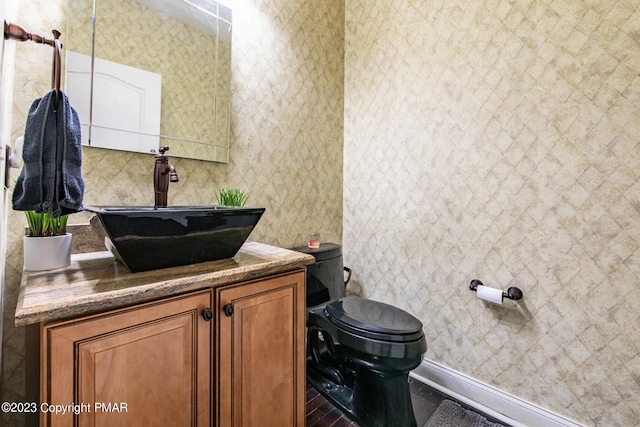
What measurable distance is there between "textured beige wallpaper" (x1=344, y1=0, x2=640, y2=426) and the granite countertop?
98 cm

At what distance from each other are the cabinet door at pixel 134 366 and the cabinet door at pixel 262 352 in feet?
0.18

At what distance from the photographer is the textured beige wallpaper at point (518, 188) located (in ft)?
3.55

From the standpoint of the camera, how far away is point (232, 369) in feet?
2.70

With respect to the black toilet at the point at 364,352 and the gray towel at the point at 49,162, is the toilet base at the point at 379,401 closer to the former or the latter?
the black toilet at the point at 364,352

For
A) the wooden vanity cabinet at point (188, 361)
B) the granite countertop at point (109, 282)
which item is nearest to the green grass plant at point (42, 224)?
the granite countertop at point (109, 282)

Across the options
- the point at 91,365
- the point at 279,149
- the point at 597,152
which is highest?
the point at 279,149

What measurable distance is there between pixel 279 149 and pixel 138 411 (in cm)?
137

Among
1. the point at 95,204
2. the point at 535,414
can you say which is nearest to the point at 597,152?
the point at 535,414

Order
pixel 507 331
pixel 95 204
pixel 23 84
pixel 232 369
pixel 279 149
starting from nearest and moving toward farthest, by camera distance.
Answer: pixel 232 369 → pixel 23 84 → pixel 95 204 → pixel 507 331 → pixel 279 149

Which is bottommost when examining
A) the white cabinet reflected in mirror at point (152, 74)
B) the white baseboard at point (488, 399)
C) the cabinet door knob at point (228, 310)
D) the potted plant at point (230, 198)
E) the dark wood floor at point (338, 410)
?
the dark wood floor at point (338, 410)

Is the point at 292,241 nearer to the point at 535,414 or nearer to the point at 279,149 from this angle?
the point at 279,149

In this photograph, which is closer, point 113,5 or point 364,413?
point 113,5

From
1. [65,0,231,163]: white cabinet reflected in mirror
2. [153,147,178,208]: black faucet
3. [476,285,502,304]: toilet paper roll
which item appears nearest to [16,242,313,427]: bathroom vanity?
[153,147,178,208]: black faucet

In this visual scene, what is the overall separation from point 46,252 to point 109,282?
0.94ft
